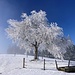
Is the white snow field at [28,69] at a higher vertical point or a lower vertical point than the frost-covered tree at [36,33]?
lower

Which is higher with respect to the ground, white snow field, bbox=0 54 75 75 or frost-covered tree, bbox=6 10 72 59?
frost-covered tree, bbox=6 10 72 59

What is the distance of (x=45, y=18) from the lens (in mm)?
52000

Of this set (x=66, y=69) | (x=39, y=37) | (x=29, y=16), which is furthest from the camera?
(x=29, y=16)

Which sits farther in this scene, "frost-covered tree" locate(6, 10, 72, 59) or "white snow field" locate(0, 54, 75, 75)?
"frost-covered tree" locate(6, 10, 72, 59)

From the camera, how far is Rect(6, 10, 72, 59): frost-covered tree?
48312 millimetres

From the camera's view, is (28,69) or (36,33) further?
(36,33)

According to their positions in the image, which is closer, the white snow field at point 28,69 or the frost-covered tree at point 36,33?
the white snow field at point 28,69

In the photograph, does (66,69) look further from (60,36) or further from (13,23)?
(13,23)

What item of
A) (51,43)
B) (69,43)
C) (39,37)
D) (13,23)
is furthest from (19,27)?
(69,43)

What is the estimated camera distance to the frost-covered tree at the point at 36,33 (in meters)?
48.3

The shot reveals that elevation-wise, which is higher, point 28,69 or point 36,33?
point 36,33

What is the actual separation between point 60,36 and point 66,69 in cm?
2104

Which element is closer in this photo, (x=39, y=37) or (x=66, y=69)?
(x=66, y=69)

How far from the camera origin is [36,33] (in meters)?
48.6
